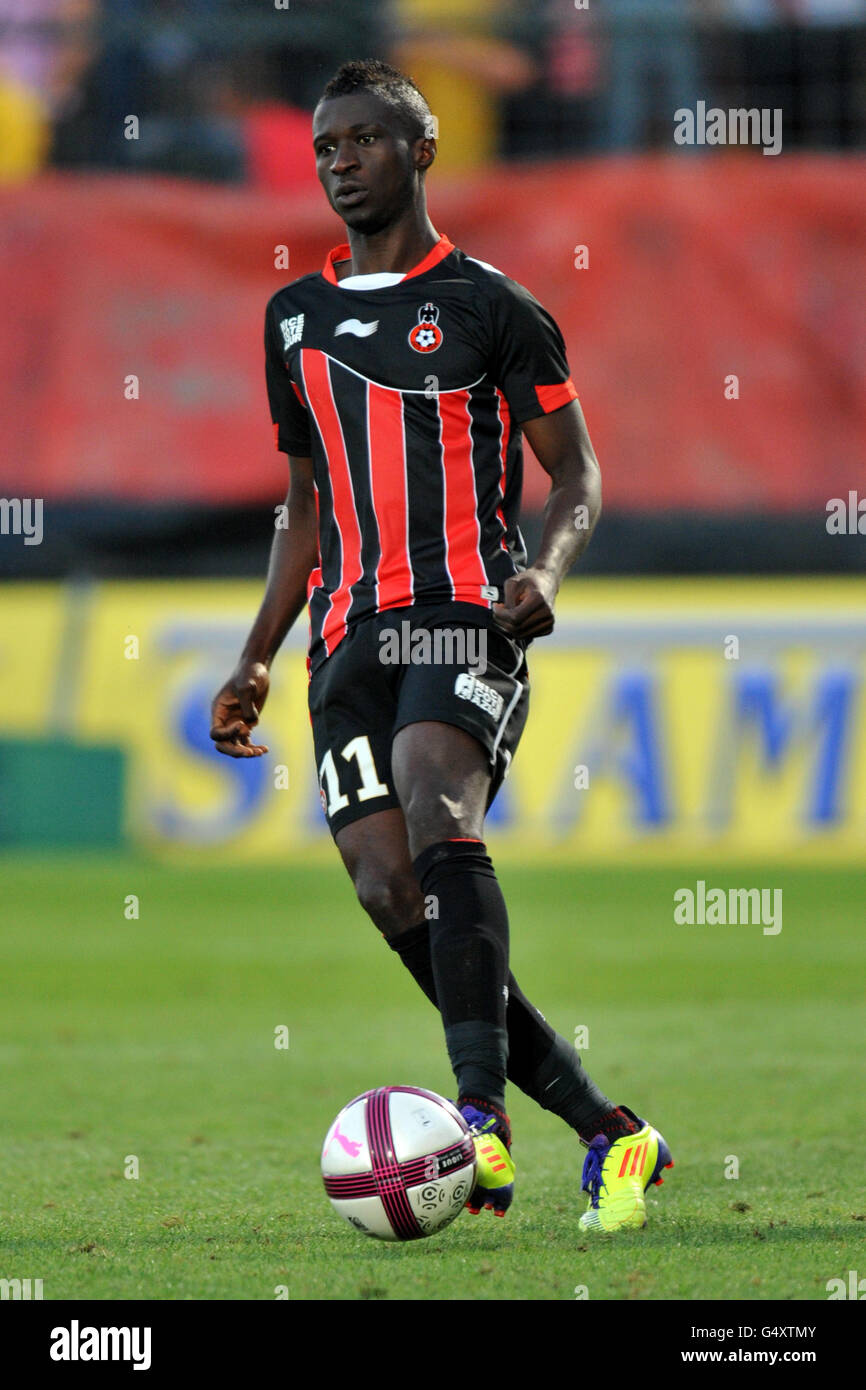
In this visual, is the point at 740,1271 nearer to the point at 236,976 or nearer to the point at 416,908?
the point at 416,908

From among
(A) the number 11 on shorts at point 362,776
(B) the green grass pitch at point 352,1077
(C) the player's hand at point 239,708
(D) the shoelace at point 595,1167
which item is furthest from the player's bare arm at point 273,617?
(D) the shoelace at point 595,1167

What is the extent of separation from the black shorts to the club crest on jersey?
0.56m

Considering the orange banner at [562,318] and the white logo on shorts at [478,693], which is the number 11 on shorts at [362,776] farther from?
the orange banner at [562,318]

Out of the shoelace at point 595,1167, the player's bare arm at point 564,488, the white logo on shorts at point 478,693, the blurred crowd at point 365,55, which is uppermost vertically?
the blurred crowd at point 365,55

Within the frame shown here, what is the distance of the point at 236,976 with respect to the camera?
28.8 feet

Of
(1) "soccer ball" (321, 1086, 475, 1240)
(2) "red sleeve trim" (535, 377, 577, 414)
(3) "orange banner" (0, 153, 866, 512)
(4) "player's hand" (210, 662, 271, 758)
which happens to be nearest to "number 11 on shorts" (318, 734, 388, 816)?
(4) "player's hand" (210, 662, 271, 758)

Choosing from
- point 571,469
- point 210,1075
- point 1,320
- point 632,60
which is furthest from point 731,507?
point 571,469

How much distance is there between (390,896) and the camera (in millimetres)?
4242

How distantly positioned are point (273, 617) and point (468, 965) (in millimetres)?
1135

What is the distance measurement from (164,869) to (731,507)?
4476mm

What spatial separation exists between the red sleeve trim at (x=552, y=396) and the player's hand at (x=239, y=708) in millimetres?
916

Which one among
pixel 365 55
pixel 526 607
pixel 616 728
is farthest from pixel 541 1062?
pixel 365 55

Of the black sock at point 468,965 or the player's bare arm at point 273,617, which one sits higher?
the player's bare arm at point 273,617

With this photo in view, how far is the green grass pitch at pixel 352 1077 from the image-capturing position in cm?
378
